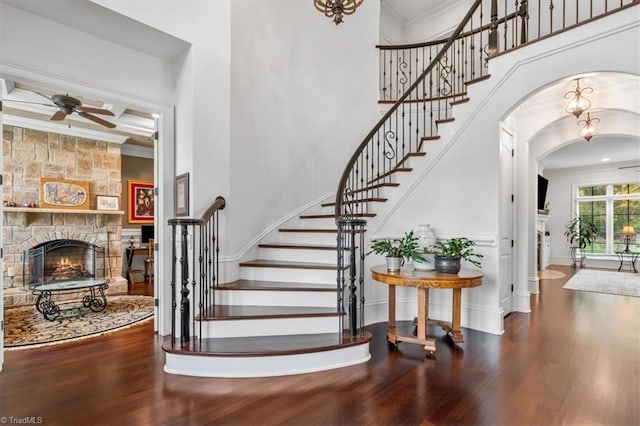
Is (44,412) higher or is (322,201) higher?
(322,201)

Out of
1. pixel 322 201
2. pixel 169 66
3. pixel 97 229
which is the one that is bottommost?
pixel 97 229

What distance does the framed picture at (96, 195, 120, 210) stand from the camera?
21.3 feet

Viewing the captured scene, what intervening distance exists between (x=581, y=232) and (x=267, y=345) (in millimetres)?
11257

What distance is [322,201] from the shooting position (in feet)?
16.8

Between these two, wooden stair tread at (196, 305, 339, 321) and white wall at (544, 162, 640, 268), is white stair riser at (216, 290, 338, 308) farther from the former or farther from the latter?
white wall at (544, 162, 640, 268)

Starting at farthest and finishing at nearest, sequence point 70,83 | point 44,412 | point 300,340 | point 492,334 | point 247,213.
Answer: point 247,213 → point 492,334 → point 70,83 → point 300,340 → point 44,412

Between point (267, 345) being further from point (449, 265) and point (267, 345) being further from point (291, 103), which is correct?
point (291, 103)

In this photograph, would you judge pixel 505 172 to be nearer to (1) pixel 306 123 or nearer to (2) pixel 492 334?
(2) pixel 492 334

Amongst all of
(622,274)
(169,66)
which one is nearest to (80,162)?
(169,66)

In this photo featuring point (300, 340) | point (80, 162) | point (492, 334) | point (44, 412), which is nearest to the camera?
point (44, 412)

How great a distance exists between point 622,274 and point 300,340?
9.45 meters

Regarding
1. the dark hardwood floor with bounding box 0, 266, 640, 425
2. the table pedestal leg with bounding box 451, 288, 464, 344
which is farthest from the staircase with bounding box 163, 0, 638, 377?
the table pedestal leg with bounding box 451, 288, 464, 344

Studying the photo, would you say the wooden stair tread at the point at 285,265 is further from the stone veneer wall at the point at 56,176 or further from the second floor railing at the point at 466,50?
the stone veneer wall at the point at 56,176

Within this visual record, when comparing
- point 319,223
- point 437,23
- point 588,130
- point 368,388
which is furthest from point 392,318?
point 437,23
